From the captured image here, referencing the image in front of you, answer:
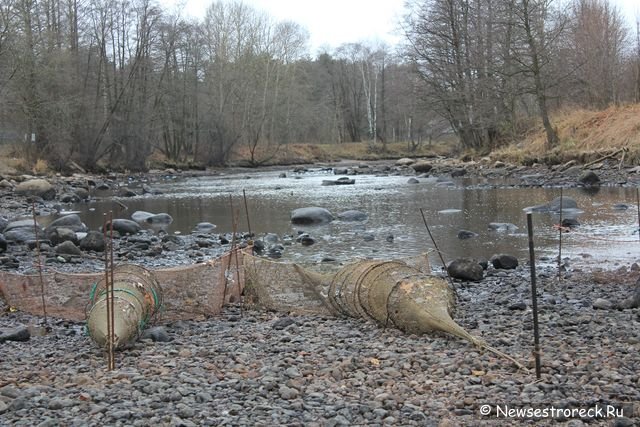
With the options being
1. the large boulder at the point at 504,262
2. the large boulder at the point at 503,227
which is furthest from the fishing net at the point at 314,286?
the large boulder at the point at 503,227

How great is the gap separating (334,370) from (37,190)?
27.7 metres

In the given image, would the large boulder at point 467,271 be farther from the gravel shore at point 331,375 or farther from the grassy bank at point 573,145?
the grassy bank at point 573,145

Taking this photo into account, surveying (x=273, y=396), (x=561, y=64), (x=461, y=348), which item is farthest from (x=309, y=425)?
(x=561, y=64)

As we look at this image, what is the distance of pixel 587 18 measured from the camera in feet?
138

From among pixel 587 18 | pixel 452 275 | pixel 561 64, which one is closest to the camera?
pixel 452 275

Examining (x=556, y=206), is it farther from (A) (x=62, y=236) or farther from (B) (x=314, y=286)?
(A) (x=62, y=236)

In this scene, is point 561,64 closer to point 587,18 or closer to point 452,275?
point 587,18

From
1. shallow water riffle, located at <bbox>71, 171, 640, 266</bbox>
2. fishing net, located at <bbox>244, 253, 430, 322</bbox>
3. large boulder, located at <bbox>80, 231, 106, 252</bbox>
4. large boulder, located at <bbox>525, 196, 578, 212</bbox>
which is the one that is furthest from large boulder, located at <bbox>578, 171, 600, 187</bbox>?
large boulder, located at <bbox>80, 231, 106, 252</bbox>

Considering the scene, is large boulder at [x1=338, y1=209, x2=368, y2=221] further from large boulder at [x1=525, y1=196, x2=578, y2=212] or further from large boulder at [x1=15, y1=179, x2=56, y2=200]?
large boulder at [x1=15, y1=179, x2=56, y2=200]

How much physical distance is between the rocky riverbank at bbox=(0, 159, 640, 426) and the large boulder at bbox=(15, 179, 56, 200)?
2257 cm

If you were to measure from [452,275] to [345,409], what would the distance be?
638 cm

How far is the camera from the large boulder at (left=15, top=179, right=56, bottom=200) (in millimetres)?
29852

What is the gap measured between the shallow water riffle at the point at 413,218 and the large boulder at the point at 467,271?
2.08 m

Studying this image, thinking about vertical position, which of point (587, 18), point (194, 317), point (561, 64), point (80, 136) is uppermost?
point (587, 18)
